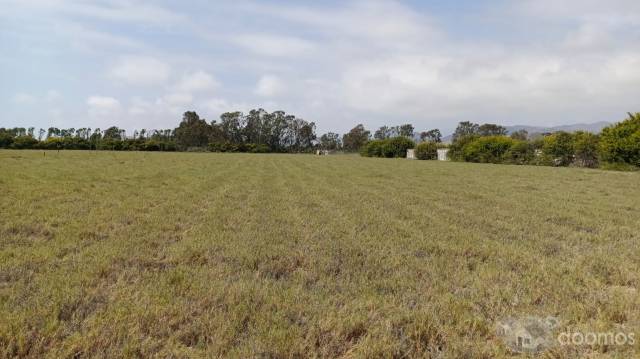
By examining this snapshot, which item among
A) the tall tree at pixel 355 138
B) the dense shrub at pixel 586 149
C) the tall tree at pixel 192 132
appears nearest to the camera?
the dense shrub at pixel 586 149

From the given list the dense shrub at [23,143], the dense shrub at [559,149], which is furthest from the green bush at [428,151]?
the dense shrub at [23,143]

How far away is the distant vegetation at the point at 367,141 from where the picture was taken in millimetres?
29328

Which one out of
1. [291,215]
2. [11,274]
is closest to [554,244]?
[291,215]

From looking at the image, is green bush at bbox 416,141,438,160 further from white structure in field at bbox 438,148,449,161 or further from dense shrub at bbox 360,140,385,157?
dense shrub at bbox 360,140,385,157

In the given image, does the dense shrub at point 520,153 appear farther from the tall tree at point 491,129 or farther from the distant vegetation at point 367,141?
the tall tree at point 491,129

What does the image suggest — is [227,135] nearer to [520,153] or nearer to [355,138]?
[355,138]

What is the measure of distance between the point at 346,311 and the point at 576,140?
39.1 meters

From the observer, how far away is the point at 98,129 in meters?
121

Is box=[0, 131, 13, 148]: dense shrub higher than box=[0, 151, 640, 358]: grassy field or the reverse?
higher

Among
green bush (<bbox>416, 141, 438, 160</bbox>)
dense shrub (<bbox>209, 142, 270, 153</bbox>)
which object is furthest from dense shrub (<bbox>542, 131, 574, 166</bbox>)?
dense shrub (<bbox>209, 142, 270, 153</bbox>)

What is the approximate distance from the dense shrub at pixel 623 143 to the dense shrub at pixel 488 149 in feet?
42.2

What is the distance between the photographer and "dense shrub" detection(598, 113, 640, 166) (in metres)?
26.6

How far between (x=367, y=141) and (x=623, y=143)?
5506cm

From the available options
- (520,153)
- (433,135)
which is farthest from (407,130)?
(520,153)
